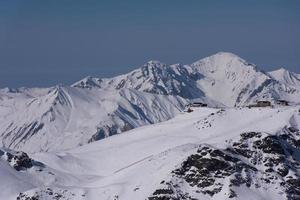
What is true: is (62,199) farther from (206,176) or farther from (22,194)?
(206,176)

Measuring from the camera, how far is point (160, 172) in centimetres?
19338

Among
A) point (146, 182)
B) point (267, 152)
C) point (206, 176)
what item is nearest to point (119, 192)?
point (146, 182)

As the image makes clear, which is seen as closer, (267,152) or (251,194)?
(251,194)

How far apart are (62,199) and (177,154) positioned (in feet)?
95.5

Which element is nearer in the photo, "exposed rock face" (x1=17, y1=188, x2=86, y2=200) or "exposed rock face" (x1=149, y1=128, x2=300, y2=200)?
"exposed rock face" (x1=149, y1=128, x2=300, y2=200)

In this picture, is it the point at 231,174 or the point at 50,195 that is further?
the point at 50,195

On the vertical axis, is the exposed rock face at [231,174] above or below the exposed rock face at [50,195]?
above

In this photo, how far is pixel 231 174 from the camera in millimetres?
187875

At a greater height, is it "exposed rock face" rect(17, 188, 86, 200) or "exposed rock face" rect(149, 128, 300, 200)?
"exposed rock face" rect(149, 128, 300, 200)

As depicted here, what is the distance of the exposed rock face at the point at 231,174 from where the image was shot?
18425 centimetres

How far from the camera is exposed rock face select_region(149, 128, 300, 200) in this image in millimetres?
184250

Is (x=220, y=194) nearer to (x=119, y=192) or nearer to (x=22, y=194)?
(x=119, y=192)

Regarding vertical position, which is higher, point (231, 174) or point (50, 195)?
point (231, 174)

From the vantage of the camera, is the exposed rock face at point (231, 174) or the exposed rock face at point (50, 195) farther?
the exposed rock face at point (50, 195)
